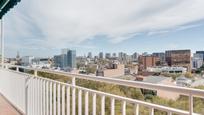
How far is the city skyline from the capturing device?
13.1 m

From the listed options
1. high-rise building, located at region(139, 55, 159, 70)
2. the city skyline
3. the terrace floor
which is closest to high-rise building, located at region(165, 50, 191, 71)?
high-rise building, located at region(139, 55, 159, 70)

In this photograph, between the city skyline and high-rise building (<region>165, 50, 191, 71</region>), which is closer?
high-rise building (<region>165, 50, 191, 71</region>)

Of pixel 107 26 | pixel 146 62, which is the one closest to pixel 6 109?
pixel 146 62

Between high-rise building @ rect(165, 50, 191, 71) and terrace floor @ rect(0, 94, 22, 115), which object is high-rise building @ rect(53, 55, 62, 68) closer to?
terrace floor @ rect(0, 94, 22, 115)

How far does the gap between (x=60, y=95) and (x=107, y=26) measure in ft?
63.0

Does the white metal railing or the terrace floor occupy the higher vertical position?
the white metal railing

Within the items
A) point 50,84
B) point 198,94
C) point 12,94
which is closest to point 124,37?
point 12,94

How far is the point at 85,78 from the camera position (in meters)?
2.56

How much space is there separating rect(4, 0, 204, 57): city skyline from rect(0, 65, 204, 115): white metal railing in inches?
247

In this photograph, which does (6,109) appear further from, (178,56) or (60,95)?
(178,56)

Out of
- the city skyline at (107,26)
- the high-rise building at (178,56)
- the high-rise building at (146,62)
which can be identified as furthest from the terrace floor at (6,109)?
the city skyline at (107,26)

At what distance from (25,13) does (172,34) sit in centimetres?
1469

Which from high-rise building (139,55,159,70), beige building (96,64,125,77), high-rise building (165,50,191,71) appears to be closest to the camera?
beige building (96,64,125,77)

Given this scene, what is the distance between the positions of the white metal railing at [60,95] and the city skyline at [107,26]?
626 centimetres
